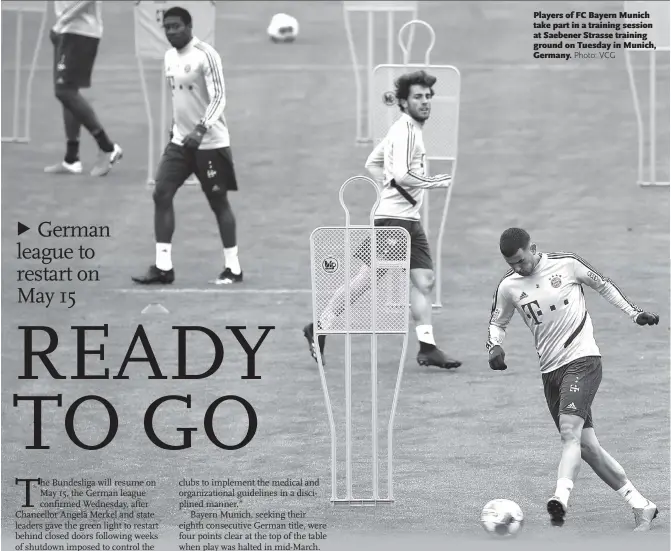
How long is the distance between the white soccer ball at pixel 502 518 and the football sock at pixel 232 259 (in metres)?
6.31

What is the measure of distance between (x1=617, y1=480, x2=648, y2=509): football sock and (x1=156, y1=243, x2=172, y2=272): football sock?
652 cm

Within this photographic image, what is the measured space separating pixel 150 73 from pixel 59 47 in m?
4.31

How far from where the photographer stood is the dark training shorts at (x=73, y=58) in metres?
18.5

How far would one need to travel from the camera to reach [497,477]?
10930 mm

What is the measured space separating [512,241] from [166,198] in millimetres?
6302

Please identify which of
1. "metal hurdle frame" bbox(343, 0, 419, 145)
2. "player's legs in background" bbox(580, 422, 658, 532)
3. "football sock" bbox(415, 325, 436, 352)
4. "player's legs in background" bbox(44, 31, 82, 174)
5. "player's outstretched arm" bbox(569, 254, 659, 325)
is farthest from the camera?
"metal hurdle frame" bbox(343, 0, 419, 145)

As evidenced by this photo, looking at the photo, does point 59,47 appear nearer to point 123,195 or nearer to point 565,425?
point 123,195

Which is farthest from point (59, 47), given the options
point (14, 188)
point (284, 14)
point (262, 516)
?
point (262, 516)

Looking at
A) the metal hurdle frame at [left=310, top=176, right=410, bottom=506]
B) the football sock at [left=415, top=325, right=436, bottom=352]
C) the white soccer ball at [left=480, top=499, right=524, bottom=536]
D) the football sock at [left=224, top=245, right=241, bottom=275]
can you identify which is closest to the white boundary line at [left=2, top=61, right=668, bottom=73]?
the football sock at [left=224, top=245, right=241, bottom=275]

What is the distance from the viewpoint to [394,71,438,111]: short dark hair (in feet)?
42.4

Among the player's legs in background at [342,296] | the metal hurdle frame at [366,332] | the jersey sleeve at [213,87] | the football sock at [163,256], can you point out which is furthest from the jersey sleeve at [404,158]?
the football sock at [163,256]

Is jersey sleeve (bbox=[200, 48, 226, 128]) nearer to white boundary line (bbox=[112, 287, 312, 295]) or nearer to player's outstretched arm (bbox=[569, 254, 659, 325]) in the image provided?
white boundary line (bbox=[112, 287, 312, 295])

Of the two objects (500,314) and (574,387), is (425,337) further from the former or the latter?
(574,387)

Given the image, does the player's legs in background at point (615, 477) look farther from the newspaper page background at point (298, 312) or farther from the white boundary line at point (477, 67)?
the white boundary line at point (477, 67)
